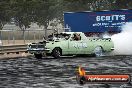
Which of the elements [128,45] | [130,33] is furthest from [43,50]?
[130,33]

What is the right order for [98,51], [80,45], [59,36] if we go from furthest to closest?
[98,51], [59,36], [80,45]

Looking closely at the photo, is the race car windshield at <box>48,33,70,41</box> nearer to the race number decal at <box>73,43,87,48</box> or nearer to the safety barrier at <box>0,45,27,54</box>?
the race number decal at <box>73,43,87,48</box>

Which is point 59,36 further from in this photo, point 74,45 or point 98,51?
point 98,51

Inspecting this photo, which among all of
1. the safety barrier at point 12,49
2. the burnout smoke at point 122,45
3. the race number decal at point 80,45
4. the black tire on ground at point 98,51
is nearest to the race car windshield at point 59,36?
the race number decal at point 80,45

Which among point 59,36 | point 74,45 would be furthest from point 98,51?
point 59,36

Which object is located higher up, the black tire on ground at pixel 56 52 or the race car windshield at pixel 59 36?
the race car windshield at pixel 59 36

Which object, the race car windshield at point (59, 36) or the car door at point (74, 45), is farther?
the race car windshield at point (59, 36)

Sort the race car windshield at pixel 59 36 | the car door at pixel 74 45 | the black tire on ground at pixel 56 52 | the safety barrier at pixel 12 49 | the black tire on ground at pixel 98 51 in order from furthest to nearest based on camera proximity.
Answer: the safety barrier at pixel 12 49, the black tire on ground at pixel 98 51, the race car windshield at pixel 59 36, the car door at pixel 74 45, the black tire on ground at pixel 56 52

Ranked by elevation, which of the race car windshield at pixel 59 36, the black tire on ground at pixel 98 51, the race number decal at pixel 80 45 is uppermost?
the race car windshield at pixel 59 36

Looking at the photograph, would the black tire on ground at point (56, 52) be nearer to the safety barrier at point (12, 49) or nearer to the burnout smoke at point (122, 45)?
the safety barrier at point (12, 49)

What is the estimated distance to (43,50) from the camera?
947 inches

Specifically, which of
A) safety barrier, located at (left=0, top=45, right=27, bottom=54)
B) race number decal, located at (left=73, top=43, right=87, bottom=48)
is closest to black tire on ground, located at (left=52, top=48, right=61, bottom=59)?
race number decal, located at (left=73, top=43, right=87, bottom=48)

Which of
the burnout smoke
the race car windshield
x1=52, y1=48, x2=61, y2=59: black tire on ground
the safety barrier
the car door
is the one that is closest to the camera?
x1=52, y1=48, x2=61, y2=59: black tire on ground

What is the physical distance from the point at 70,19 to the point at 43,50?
51.3 feet
